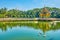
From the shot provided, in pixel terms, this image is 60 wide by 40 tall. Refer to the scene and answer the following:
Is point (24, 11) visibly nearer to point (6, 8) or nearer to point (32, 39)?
point (6, 8)

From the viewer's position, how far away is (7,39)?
23.5ft

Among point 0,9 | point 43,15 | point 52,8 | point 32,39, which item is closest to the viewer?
point 32,39

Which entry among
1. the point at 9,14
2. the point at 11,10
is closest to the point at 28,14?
the point at 11,10

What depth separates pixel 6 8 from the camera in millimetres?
19188

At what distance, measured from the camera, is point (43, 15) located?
17.1 m

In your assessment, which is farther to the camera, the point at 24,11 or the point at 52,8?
the point at 52,8

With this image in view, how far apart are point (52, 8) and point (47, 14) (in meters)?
5.39

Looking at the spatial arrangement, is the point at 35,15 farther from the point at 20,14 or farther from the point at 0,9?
the point at 0,9

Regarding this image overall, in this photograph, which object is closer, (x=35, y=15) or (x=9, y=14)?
(x=9, y=14)

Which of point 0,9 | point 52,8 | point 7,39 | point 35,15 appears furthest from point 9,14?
point 7,39

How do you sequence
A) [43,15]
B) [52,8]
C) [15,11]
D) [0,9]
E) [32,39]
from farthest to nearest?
1. [52,8]
2. [15,11]
3. [0,9]
4. [43,15]
5. [32,39]

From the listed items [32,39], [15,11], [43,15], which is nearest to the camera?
[32,39]

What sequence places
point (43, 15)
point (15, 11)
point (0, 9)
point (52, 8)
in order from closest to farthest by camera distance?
point (43, 15) < point (0, 9) < point (15, 11) < point (52, 8)

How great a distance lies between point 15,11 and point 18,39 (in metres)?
13.2
